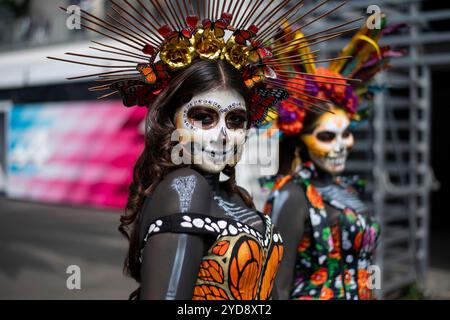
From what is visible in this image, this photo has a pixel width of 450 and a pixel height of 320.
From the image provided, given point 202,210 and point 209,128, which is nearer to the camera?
point 202,210

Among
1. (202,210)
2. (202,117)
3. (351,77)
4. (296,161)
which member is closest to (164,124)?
(202,117)

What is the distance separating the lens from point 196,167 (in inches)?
75.6

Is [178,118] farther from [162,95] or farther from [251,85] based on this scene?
[251,85]

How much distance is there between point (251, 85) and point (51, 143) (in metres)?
10.3

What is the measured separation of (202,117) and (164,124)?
138 mm

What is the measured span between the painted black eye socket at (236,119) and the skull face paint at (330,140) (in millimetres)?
1169

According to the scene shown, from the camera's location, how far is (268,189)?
10.8ft

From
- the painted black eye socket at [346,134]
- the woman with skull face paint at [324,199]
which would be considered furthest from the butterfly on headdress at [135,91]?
the painted black eye socket at [346,134]

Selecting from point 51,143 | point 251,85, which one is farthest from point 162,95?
point 51,143

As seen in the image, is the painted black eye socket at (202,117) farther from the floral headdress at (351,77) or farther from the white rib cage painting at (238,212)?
the floral headdress at (351,77)

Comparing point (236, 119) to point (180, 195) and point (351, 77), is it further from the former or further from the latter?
point (351, 77)

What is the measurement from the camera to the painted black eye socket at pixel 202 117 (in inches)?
74.7

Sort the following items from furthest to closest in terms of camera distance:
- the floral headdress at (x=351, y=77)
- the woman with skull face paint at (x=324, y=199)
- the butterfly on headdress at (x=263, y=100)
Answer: the floral headdress at (x=351, y=77)
the woman with skull face paint at (x=324, y=199)
the butterfly on headdress at (x=263, y=100)

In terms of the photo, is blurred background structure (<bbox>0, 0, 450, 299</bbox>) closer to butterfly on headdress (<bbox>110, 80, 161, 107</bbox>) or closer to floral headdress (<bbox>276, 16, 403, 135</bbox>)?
floral headdress (<bbox>276, 16, 403, 135</bbox>)
